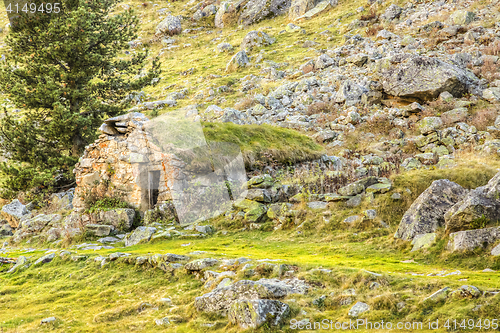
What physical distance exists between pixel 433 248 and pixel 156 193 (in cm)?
1025

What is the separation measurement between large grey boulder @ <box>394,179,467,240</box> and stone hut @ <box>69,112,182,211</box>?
860 cm

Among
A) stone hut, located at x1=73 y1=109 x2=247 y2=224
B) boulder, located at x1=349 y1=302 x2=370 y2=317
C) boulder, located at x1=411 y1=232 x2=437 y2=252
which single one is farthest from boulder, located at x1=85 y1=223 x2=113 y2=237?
boulder, located at x1=349 y1=302 x2=370 y2=317

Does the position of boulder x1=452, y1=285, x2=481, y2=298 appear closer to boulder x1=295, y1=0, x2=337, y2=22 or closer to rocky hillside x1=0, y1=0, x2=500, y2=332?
rocky hillside x1=0, y1=0, x2=500, y2=332

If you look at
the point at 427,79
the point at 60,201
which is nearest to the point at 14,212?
the point at 60,201

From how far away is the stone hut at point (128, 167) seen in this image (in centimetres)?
1452

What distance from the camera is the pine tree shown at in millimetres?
19562

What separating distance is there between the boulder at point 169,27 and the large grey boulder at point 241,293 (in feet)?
150

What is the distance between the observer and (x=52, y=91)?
1969 cm

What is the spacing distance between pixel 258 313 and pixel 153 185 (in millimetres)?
10248

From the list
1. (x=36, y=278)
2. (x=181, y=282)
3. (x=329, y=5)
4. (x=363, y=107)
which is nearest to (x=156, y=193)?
(x=36, y=278)

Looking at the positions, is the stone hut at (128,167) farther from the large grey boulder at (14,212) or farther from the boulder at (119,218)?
the large grey boulder at (14,212)

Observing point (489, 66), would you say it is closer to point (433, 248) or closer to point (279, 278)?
point (433, 248)

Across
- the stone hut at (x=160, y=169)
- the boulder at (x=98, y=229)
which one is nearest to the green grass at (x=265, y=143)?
the stone hut at (x=160, y=169)

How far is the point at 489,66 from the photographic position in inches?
859
